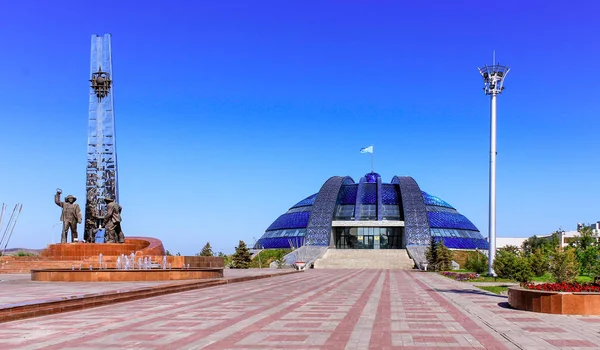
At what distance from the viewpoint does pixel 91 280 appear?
2539 cm

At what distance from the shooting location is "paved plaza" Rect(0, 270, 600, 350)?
33.1ft

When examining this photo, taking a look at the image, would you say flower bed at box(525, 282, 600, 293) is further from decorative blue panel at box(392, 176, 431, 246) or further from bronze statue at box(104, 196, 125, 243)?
decorative blue panel at box(392, 176, 431, 246)

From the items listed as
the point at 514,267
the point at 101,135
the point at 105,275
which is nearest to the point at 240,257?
the point at 101,135

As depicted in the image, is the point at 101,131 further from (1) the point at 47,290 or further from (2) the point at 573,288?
(2) the point at 573,288

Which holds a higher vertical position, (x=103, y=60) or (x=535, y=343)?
(x=103, y=60)

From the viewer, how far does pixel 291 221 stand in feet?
272

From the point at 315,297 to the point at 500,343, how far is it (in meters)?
10.6

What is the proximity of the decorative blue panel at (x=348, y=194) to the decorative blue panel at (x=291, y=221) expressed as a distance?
5.17m

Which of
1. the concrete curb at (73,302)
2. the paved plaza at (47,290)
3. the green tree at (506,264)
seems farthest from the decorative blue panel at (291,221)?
the concrete curb at (73,302)

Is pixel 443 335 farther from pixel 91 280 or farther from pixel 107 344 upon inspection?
pixel 91 280

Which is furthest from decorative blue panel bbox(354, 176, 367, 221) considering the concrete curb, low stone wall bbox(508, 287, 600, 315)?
low stone wall bbox(508, 287, 600, 315)

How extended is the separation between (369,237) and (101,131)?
150 feet

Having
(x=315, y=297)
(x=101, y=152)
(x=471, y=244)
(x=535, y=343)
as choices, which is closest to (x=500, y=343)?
(x=535, y=343)

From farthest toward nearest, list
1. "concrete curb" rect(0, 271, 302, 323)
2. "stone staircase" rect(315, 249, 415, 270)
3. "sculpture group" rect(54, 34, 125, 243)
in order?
"stone staircase" rect(315, 249, 415, 270), "sculpture group" rect(54, 34, 125, 243), "concrete curb" rect(0, 271, 302, 323)
